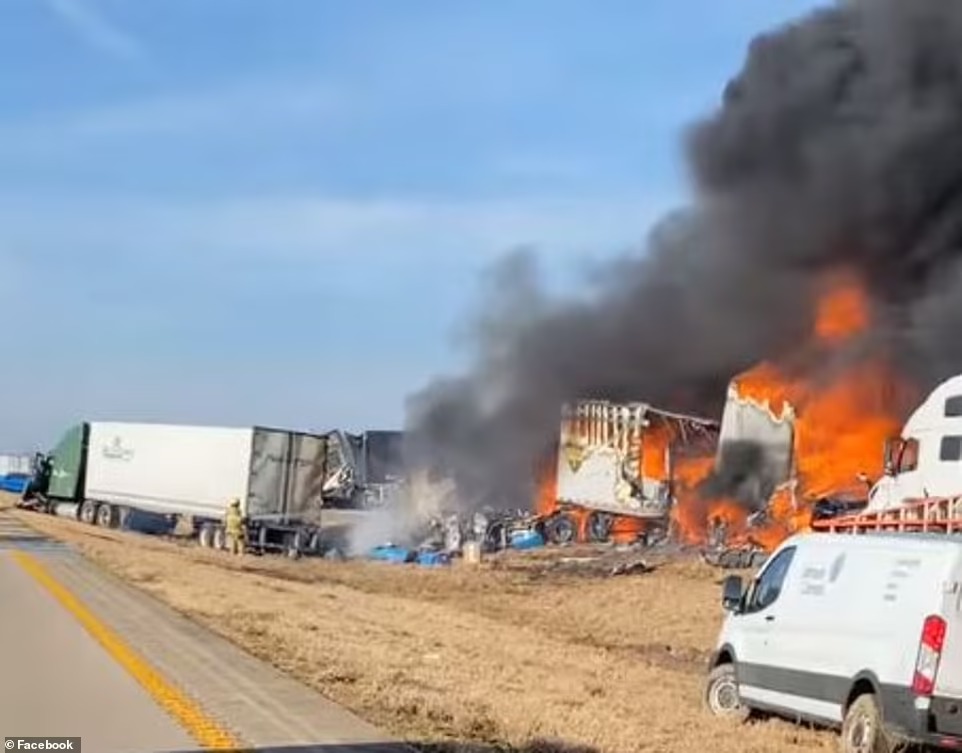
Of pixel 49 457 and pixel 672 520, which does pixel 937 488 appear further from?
pixel 49 457

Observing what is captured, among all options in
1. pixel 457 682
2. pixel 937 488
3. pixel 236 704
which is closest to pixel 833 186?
pixel 937 488

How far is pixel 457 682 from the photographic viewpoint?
1298 cm

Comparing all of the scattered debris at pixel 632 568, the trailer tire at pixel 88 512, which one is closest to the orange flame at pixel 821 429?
the scattered debris at pixel 632 568

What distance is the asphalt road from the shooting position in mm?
8648

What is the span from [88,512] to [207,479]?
8885mm

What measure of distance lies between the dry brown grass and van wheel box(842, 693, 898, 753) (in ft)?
1.86

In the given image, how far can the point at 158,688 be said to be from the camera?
10750mm

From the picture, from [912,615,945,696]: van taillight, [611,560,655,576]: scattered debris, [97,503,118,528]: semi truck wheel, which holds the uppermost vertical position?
[97,503,118,528]: semi truck wheel

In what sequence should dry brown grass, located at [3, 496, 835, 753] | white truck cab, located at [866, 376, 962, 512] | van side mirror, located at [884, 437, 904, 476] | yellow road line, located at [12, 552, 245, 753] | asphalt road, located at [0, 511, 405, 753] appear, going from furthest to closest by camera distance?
1. van side mirror, located at [884, 437, 904, 476]
2. white truck cab, located at [866, 376, 962, 512]
3. dry brown grass, located at [3, 496, 835, 753]
4. asphalt road, located at [0, 511, 405, 753]
5. yellow road line, located at [12, 552, 245, 753]

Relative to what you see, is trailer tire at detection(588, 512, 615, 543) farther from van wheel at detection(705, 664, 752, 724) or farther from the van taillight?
the van taillight

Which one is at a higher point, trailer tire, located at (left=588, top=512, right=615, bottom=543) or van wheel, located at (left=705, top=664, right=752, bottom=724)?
trailer tire, located at (left=588, top=512, right=615, bottom=543)

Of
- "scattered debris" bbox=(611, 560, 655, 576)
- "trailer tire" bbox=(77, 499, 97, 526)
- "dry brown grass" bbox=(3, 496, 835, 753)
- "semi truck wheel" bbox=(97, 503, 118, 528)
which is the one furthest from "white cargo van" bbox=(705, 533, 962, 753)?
"trailer tire" bbox=(77, 499, 97, 526)

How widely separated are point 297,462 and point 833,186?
1875cm

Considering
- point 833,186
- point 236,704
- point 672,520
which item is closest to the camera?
point 236,704
